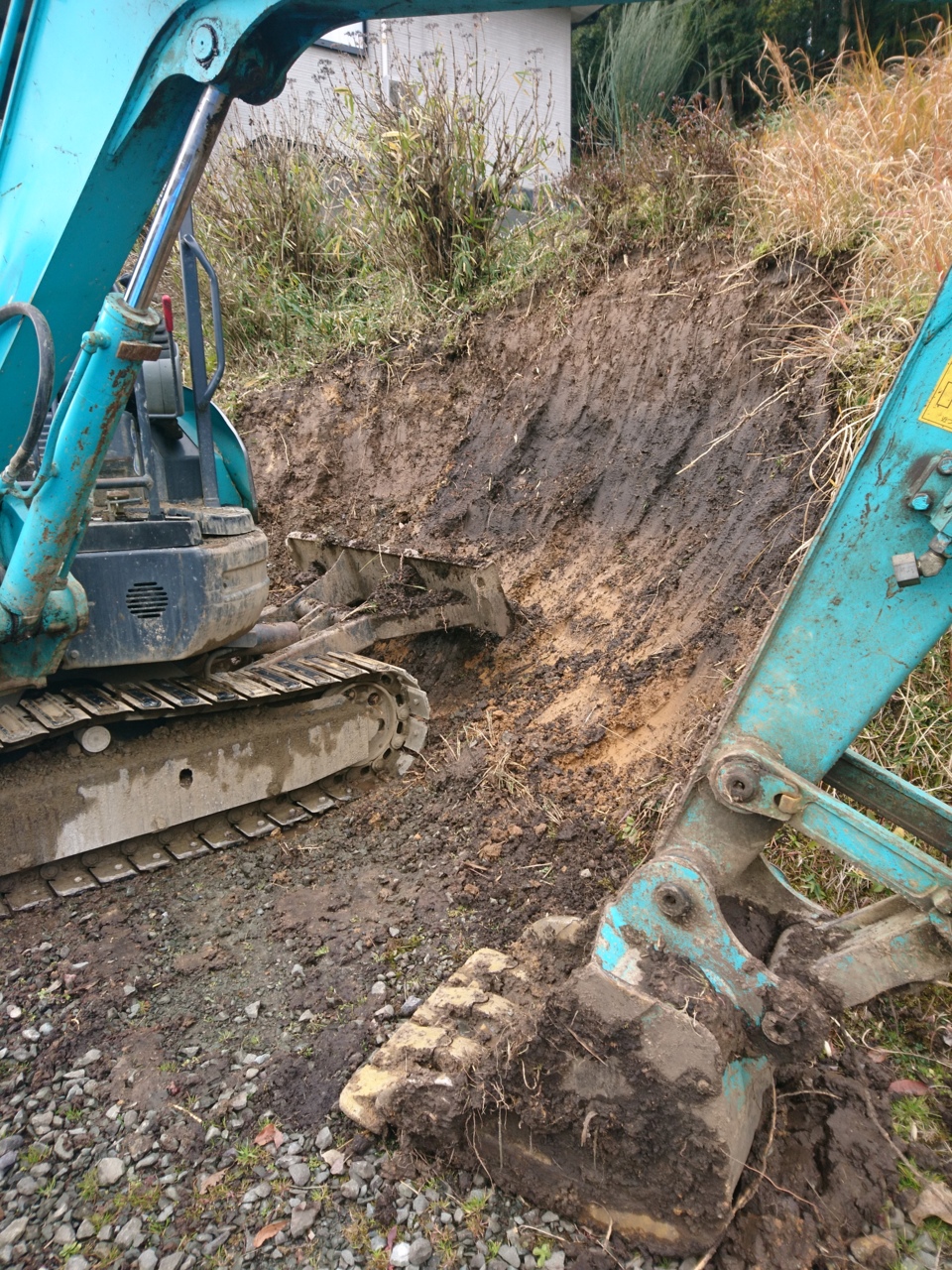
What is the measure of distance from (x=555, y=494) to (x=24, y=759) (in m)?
3.16

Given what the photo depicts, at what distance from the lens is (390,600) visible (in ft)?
16.1

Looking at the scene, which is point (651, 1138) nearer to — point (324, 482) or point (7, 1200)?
point (7, 1200)

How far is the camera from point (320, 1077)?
2457mm

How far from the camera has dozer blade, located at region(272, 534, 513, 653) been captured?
4.59 metres

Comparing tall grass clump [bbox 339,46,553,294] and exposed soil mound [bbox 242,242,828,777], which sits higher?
tall grass clump [bbox 339,46,553,294]

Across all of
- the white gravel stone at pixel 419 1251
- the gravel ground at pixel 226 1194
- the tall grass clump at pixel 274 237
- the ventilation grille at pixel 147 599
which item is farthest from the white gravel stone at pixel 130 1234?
the tall grass clump at pixel 274 237

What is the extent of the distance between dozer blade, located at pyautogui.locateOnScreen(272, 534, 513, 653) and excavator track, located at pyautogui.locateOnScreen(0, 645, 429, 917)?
12.8 inches

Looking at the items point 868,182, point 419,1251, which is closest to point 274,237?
point 868,182

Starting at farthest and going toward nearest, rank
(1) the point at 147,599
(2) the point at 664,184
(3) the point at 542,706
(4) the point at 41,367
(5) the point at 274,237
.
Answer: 1. (5) the point at 274,237
2. (2) the point at 664,184
3. (3) the point at 542,706
4. (1) the point at 147,599
5. (4) the point at 41,367

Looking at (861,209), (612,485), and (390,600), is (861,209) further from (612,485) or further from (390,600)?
(390,600)

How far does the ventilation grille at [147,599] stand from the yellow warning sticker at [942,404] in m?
2.59

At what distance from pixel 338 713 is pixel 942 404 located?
301 centimetres

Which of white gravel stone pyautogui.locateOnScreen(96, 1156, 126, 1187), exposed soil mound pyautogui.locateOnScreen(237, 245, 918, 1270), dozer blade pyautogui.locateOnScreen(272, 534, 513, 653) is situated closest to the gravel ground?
white gravel stone pyautogui.locateOnScreen(96, 1156, 126, 1187)

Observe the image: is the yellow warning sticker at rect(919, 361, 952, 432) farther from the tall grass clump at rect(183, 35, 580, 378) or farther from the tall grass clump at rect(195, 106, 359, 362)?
the tall grass clump at rect(195, 106, 359, 362)
